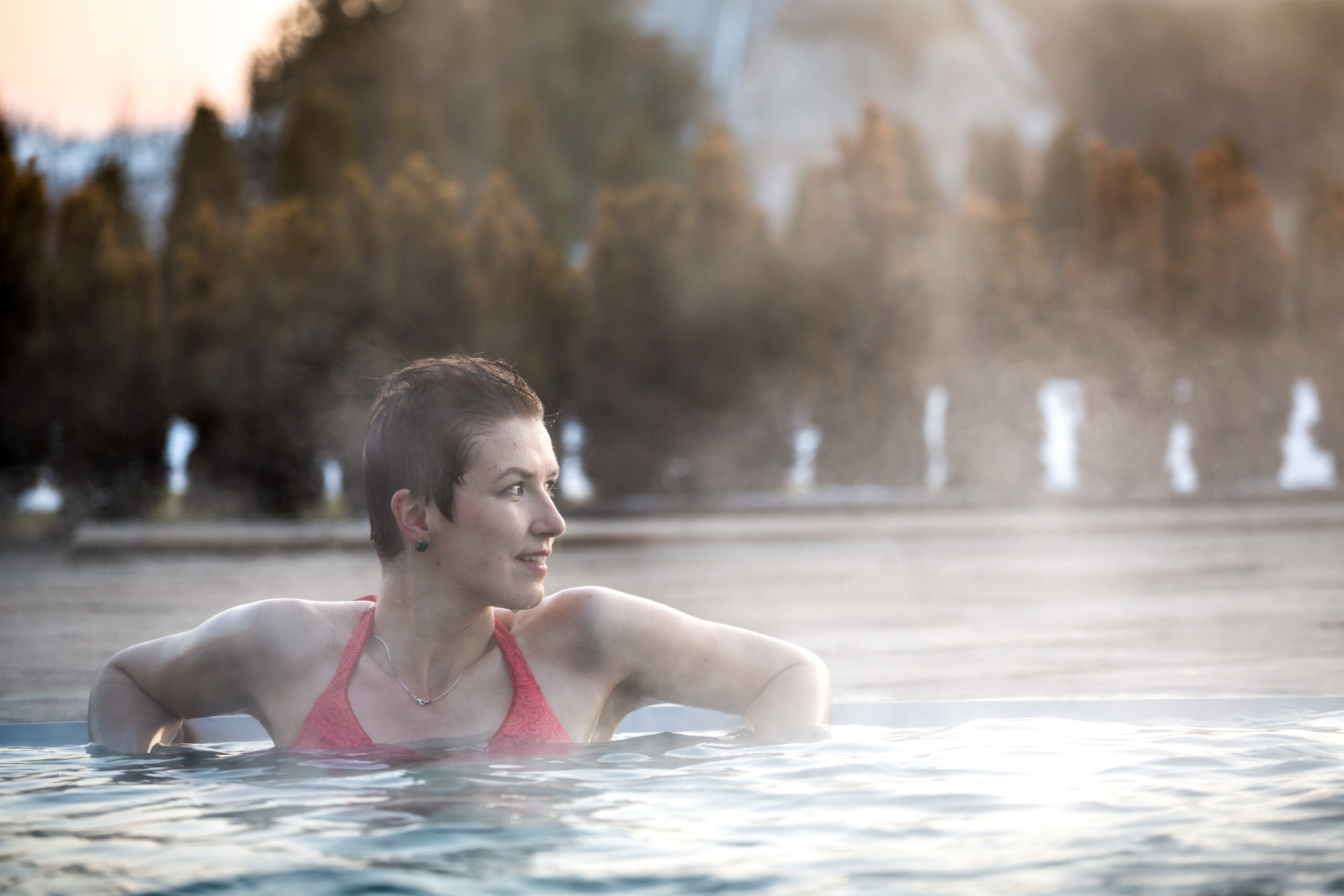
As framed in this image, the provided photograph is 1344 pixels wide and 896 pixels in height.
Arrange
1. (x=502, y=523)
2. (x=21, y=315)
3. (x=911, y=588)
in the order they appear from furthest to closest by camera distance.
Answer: (x=21, y=315)
(x=911, y=588)
(x=502, y=523)

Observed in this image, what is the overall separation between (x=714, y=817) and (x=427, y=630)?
2.07ft

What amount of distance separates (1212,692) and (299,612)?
319 cm

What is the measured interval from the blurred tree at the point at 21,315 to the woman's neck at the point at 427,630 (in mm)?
11478

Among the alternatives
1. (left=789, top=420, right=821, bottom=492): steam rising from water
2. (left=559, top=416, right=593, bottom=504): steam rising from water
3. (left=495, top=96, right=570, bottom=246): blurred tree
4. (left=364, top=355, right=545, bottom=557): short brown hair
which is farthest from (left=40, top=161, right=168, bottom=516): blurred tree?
(left=364, top=355, right=545, bottom=557): short brown hair

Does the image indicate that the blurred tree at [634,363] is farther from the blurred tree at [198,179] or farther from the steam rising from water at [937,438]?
the blurred tree at [198,179]

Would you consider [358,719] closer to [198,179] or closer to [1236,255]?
[1236,255]

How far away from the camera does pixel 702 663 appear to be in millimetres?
2715

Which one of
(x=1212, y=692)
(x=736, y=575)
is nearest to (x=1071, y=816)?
(x=1212, y=692)

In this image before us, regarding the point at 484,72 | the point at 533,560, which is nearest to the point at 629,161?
the point at 533,560

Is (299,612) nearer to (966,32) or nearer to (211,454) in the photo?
(211,454)

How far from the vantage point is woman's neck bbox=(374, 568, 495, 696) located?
98.3 inches

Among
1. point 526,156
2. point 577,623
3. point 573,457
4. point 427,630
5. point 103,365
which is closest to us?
point 427,630

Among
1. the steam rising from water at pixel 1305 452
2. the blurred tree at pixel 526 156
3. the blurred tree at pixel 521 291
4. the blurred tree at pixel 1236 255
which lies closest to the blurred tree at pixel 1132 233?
the blurred tree at pixel 1236 255

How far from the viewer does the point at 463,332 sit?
45.7 ft
